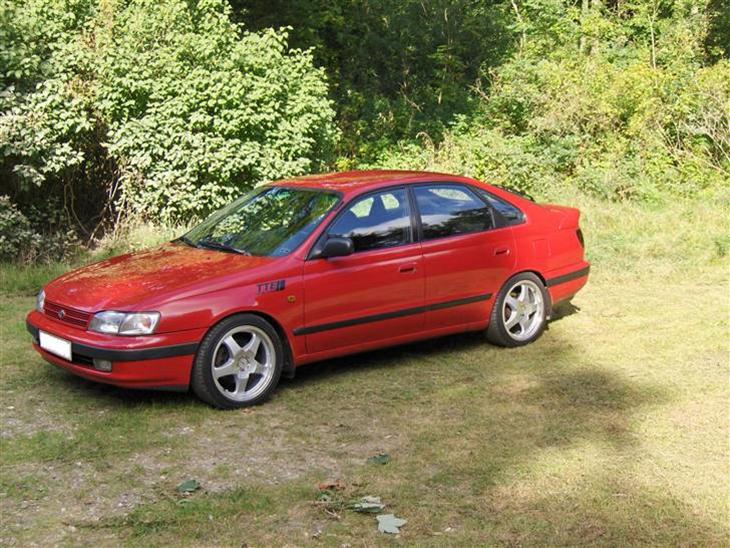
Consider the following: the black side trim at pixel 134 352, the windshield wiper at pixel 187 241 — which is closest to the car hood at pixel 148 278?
the windshield wiper at pixel 187 241

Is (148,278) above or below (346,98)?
below

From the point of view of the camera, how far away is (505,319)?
7.77 m

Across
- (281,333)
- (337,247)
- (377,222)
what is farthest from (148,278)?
(377,222)

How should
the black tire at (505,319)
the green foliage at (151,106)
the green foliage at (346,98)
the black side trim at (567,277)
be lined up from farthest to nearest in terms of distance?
the green foliage at (346,98) → the green foliage at (151,106) → the black side trim at (567,277) → the black tire at (505,319)

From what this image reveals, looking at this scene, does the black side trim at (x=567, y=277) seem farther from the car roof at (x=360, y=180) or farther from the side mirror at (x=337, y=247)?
the side mirror at (x=337, y=247)

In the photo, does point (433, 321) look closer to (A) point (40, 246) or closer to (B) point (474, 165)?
(A) point (40, 246)

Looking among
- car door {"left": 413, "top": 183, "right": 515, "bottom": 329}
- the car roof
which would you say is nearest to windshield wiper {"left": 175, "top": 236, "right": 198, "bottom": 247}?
the car roof

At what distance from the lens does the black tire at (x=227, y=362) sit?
19.8 feet

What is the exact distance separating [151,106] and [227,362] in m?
6.76

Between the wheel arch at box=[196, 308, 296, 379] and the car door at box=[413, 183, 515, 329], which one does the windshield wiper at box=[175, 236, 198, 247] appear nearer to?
the wheel arch at box=[196, 308, 296, 379]

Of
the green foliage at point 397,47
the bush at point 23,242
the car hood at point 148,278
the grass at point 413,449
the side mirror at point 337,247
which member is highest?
the green foliage at point 397,47

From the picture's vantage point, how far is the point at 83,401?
637cm

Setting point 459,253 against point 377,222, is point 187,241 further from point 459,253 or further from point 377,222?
point 459,253

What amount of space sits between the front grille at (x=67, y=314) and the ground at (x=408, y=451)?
23.3 inches
